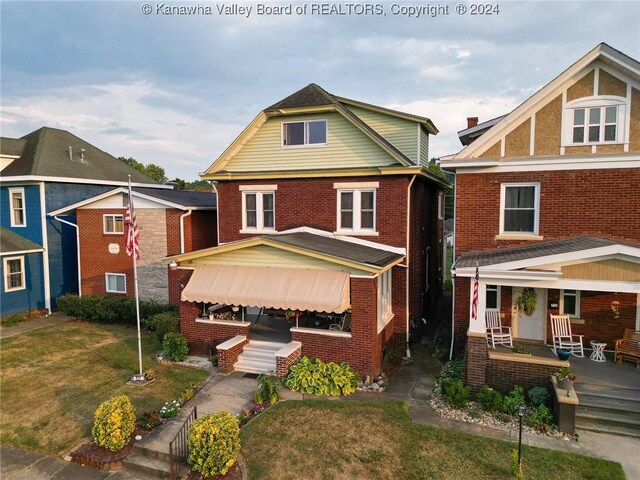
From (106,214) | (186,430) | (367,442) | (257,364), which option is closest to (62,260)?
(106,214)

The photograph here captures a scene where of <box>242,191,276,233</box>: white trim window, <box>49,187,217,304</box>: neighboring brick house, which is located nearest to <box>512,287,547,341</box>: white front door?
<box>242,191,276,233</box>: white trim window

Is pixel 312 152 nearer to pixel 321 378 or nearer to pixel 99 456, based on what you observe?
pixel 321 378

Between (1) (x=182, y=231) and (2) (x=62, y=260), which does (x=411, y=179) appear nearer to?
(1) (x=182, y=231)

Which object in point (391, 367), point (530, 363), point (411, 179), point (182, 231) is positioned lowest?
point (391, 367)

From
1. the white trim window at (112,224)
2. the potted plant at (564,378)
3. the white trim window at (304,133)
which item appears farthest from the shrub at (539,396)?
the white trim window at (112,224)

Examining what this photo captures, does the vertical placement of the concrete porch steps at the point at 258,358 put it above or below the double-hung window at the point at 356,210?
below

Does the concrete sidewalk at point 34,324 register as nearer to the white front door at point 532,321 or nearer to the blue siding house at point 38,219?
the blue siding house at point 38,219

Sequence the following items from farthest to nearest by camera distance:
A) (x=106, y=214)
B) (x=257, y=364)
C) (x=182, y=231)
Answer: (x=106, y=214), (x=182, y=231), (x=257, y=364)
